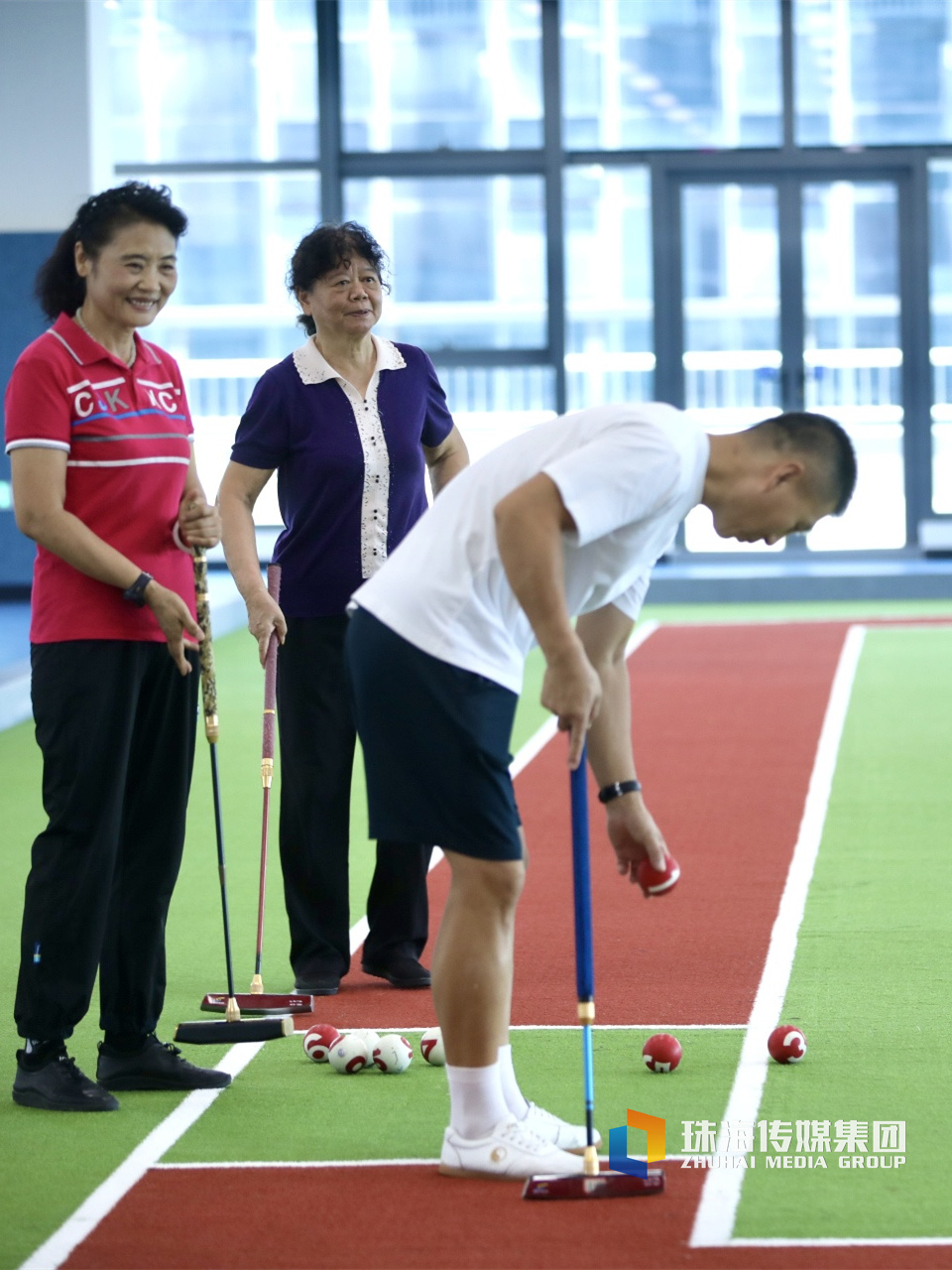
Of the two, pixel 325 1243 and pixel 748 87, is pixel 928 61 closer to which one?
pixel 748 87

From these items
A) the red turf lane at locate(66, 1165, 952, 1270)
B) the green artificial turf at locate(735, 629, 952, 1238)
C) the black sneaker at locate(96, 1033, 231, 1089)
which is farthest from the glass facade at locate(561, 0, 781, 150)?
the red turf lane at locate(66, 1165, 952, 1270)

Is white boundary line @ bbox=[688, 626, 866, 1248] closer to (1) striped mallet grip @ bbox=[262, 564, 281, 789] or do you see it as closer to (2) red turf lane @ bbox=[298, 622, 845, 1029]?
(2) red turf lane @ bbox=[298, 622, 845, 1029]

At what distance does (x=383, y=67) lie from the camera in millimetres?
13969

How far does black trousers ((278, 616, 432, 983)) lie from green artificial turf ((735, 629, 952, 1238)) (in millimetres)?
904

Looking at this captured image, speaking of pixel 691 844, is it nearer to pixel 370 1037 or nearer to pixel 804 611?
pixel 370 1037

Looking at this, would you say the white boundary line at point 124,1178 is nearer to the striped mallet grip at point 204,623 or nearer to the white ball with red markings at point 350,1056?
the white ball with red markings at point 350,1056

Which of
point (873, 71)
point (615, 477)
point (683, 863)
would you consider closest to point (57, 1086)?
point (615, 477)

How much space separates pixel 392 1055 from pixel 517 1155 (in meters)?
0.65

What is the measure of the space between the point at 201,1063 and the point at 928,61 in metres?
12.0

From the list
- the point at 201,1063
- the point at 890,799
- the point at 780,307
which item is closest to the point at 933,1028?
the point at 201,1063

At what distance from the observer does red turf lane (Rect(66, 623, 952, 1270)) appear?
8.58ft

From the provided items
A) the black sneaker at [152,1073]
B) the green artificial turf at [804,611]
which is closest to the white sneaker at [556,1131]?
the black sneaker at [152,1073]

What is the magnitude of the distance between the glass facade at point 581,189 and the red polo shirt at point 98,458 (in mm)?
10618

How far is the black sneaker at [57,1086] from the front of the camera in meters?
3.28
